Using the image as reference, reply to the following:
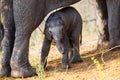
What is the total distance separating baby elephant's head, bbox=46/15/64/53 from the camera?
299 inches

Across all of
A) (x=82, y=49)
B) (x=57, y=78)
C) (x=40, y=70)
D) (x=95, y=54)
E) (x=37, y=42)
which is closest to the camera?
(x=40, y=70)

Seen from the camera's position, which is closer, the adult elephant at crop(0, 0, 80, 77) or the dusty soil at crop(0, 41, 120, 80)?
the dusty soil at crop(0, 41, 120, 80)

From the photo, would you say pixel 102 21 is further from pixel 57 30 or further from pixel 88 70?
pixel 88 70

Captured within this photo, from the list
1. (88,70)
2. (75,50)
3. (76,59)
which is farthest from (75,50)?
(88,70)

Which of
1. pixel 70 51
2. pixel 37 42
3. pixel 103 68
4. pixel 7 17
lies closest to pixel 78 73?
pixel 103 68

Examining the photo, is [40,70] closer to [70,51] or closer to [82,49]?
[70,51]

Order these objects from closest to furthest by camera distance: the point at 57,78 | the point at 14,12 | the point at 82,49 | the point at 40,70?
the point at 40,70 → the point at 57,78 → the point at 14,12 → the point at 82,49

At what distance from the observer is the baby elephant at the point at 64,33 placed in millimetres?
7656

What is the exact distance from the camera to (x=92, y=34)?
12.2 meters

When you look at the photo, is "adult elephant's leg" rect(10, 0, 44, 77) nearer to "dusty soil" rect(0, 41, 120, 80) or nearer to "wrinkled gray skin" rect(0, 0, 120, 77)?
"wrinkled gray skin" rect(0, 0, 120, 77)

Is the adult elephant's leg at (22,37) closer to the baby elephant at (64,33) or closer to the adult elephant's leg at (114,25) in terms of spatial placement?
the baby elephant at (64,33)

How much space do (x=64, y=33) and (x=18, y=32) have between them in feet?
2.53

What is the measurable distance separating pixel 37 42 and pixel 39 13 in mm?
4093

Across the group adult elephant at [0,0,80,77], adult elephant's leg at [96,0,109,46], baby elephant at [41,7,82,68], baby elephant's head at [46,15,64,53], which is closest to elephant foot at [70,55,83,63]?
baby elephant at [41,7,82,68]
